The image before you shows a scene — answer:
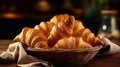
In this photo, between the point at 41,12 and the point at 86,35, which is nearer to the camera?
the point at 86,35

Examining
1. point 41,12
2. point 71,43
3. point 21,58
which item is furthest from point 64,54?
point 41,12

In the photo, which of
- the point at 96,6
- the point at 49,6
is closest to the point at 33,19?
the point at 49,6

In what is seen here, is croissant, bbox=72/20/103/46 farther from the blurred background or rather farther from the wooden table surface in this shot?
the blurred background

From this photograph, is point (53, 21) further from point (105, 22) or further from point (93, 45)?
point (105, 22)

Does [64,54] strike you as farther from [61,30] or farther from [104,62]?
[104,62]

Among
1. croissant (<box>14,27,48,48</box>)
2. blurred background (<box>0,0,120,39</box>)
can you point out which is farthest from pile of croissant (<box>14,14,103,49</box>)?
blurred background (<box>0,0,120,39</box>)

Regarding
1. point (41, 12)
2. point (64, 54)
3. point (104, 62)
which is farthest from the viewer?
point (41, 12)
